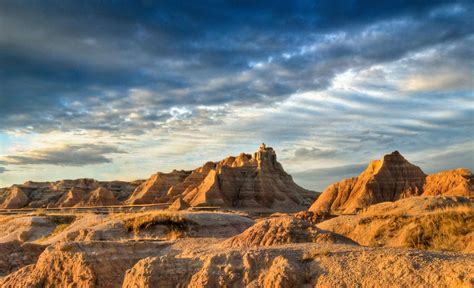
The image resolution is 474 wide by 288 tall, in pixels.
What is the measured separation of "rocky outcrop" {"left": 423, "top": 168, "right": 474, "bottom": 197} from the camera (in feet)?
192

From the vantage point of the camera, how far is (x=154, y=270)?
392 inches

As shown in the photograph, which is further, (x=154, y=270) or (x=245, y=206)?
(x=245, y=206)

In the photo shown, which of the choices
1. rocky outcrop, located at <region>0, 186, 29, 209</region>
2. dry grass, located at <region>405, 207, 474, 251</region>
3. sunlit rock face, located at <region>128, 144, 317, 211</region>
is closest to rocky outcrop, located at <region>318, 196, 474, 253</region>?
dry grass, located at <region>405, 207, 474, 251</region>

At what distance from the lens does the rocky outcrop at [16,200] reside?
115438mm

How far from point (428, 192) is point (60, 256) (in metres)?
60.8

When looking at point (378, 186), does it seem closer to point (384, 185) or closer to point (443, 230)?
point (384, 185)

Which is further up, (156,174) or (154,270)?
(156,174)

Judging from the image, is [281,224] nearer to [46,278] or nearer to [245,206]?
[46,278]

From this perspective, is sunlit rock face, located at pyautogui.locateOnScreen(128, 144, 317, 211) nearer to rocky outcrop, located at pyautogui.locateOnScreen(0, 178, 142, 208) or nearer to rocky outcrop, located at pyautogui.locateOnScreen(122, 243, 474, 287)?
rocky outcrop, located at pyautogui.locateOnScreen(0, 178, 142, 208)

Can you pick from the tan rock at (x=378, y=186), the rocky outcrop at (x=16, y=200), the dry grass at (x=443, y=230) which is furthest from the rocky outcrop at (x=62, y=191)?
the dry grass at (x=443, y=230)

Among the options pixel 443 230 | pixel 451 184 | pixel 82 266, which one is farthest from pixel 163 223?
pixel 451 184

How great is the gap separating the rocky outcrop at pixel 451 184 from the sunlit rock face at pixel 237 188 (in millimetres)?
25389

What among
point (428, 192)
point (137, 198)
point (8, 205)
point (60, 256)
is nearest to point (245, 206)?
point (137, 198)

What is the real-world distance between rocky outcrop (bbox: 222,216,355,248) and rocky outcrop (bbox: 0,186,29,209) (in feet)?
372
